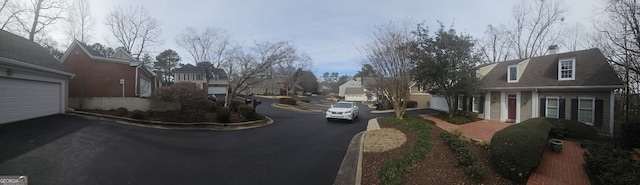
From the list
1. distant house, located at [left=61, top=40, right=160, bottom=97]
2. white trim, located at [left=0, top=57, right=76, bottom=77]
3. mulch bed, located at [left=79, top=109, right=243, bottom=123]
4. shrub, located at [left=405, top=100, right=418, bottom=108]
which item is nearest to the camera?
→ white trim, located at [left=0, top=57, right=76, bottom=77]

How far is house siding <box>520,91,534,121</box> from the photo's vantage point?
Answer: 536 inches

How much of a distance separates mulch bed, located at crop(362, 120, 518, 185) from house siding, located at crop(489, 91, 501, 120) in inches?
390

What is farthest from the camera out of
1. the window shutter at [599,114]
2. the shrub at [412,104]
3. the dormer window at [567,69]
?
the shrub at [412,104]

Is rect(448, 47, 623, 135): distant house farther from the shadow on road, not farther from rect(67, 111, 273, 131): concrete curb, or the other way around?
the shadow on road

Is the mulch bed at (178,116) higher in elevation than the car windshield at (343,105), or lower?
lower

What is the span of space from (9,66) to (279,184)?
39.3 ft

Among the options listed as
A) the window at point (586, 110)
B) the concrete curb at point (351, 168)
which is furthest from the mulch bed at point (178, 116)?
the window at point (586, 110)

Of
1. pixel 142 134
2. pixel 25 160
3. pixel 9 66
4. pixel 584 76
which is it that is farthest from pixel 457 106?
pixel 9 66

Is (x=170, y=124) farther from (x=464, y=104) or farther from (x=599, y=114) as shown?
(x=464, y=104)

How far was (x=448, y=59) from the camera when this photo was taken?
14.6 meters

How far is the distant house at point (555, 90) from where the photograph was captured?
10922 mm

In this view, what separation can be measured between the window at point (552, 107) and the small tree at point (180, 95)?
19.7 metres

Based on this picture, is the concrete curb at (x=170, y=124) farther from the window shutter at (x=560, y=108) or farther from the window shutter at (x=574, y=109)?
the window shutter at (x=574, y=109)

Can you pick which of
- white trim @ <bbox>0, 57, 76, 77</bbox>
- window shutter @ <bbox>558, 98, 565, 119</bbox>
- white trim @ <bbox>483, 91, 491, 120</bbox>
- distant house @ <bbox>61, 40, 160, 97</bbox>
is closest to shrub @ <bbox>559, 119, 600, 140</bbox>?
window shutter @ <bbox>558, 98, 565, 119</bbox>
